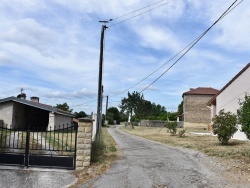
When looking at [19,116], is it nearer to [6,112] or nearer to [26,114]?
[26,114]

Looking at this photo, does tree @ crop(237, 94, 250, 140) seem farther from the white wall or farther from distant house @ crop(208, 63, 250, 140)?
the white wall

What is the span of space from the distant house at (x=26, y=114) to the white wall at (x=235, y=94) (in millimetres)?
14668

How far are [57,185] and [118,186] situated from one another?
160 centimetres

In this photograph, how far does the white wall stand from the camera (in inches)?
836

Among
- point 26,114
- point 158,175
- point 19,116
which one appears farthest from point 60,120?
point 158,175

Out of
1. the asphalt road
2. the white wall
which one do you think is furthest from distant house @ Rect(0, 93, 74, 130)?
the asphalt road

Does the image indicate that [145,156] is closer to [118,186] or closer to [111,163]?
[111,163]

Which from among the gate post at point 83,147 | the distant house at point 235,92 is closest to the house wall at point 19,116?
the distant house at point 235,92

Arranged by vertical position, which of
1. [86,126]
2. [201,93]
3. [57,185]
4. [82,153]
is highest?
[201,93]

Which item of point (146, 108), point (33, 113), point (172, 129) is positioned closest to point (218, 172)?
point (172, 129)

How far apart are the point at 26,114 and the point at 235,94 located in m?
22.6

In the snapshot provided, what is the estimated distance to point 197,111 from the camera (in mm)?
60469

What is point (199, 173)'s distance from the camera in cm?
991

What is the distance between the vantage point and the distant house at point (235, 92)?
21.2 metres
